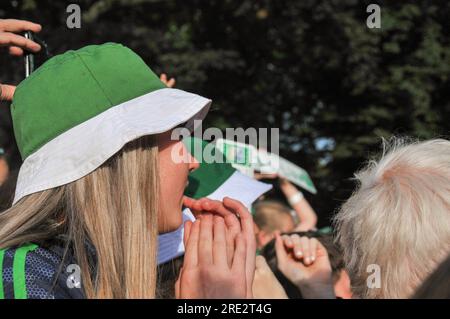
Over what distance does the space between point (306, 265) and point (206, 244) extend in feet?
3.83

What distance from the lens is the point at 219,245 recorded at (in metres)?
1.61

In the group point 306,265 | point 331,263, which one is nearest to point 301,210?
point 331,263

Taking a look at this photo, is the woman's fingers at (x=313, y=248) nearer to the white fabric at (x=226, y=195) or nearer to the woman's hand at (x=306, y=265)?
the woman's hand at (x=306, y=265)

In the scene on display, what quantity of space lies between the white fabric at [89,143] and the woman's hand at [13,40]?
0.61m

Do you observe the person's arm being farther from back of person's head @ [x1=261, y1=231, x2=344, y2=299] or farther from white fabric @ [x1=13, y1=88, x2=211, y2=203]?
white fabric @ [x1=13, y1=88, x2=211, y2=203]

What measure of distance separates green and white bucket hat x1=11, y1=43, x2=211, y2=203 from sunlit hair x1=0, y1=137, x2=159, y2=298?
4 centimetres

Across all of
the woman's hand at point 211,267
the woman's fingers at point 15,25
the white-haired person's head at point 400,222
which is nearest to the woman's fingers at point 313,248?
the white-haired person's head at point 400,222

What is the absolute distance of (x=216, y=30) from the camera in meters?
14.8

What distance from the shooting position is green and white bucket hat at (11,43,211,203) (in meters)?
1.72

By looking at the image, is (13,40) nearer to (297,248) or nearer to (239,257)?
(239,257)

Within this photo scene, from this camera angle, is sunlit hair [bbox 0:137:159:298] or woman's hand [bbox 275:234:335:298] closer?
sunlit hair [bbox 0:137:159:298]

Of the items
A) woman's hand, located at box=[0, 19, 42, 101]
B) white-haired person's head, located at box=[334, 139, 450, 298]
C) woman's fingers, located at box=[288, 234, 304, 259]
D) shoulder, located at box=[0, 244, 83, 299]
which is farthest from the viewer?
woman's fingers, located at box=[288, 234, 304, 259]

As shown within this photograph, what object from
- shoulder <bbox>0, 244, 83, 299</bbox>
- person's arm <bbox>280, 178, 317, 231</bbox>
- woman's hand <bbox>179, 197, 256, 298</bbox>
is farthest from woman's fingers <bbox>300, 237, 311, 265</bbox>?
person's arm <bbox>280, 178, 317, 231</bbox>

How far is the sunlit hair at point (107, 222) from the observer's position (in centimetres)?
165
